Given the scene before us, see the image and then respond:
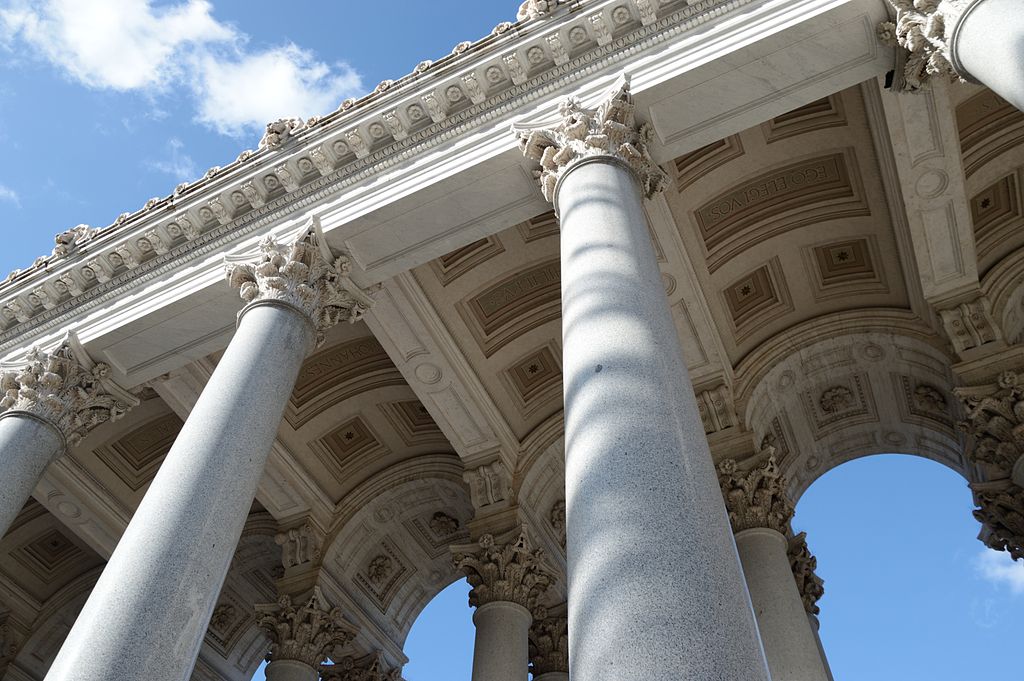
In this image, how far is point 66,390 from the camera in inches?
600

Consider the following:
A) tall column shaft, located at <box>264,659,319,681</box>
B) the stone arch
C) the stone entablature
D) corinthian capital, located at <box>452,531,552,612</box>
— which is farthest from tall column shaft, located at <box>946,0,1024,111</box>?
tall column shaft, located at <box>264,659,319,681</box>

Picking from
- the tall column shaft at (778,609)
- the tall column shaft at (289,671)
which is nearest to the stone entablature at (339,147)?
the tall column shaft at (289,671)

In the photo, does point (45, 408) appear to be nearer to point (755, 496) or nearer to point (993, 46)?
point (755, 496)

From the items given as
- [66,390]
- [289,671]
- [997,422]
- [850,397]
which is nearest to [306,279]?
[66,390]

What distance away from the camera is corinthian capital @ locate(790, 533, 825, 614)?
15773 mm

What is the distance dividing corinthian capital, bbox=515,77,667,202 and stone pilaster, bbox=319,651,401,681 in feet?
41.9

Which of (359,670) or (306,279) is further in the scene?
(359,670)

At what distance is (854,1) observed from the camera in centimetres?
1153

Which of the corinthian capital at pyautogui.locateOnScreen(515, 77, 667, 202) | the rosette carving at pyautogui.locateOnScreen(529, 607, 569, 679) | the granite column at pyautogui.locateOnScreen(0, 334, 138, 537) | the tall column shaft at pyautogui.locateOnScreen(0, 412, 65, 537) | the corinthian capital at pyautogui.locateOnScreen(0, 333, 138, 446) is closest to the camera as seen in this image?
the corinthian capital at pyautogui.locateOnScreen(515, 77, 667, 202)

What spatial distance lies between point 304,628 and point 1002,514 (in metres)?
13.7

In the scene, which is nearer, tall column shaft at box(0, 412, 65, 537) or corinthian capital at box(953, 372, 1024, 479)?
tall column shaft at box(0, 412, 65, 537)

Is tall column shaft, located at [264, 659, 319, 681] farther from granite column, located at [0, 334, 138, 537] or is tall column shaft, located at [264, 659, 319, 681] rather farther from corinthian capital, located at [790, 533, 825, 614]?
corinthian capital, located at [790, 533, 825, 614]

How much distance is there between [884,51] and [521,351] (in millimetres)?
9650

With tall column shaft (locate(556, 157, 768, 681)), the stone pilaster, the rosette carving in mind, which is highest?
the stone pilaster
